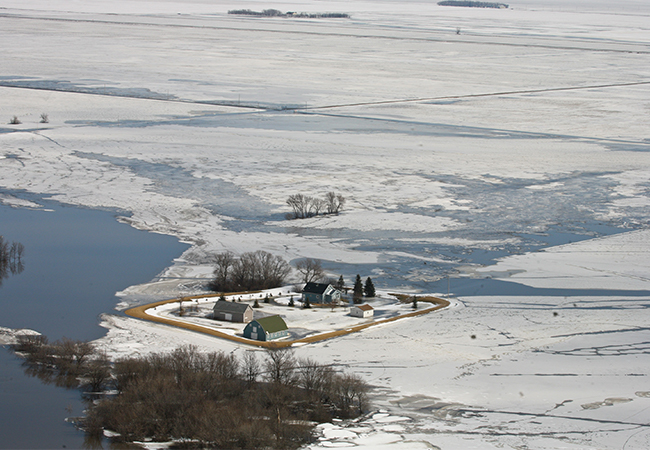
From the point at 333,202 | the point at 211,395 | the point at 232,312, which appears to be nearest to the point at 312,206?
the point at 333,202

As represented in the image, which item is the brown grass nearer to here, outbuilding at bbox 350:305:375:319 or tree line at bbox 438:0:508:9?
outbuilding at bbox 350:305:375:319

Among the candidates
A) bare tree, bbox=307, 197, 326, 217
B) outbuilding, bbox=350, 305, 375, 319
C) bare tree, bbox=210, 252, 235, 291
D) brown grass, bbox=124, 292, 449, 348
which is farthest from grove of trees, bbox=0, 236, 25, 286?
outbuilding, bbox=350, 305, 375, 319

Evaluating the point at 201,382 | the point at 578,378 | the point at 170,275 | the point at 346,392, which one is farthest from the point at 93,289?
the point at 578,378

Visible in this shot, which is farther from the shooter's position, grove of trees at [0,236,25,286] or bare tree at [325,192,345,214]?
bare tree at [325,192,345,214]

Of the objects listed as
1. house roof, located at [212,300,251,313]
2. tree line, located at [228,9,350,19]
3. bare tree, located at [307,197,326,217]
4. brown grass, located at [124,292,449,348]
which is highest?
tree line, located at [228,9,350,19]

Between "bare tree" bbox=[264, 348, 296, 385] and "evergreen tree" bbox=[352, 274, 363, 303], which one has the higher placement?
"evergreen tree" bbox=[352, 274, 363, 303]

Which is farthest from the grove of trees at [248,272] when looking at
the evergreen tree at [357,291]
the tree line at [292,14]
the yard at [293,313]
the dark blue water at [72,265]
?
the tree line at [292,14]

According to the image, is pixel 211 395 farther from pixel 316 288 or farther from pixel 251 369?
pixel 316 288
